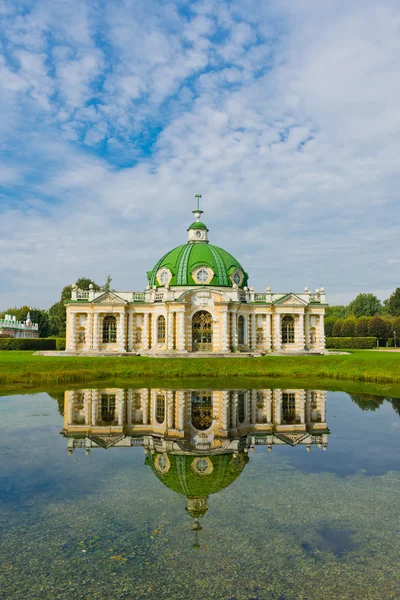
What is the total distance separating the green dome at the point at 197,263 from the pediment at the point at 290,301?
5131 mm

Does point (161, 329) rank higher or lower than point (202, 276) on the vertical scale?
lower

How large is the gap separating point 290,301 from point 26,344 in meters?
37.9

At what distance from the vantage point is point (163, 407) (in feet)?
81.3

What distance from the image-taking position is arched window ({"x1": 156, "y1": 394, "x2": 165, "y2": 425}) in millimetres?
21916


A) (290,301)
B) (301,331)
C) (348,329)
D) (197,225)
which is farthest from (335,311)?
(197,225)

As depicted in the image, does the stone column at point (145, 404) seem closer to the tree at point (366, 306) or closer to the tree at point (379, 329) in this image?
the tree at point (379, 329)

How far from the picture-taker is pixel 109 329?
182 feet

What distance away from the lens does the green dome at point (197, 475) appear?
41.9ft

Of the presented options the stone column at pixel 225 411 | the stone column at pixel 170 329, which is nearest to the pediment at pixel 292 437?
the stone column at pixel 225 411

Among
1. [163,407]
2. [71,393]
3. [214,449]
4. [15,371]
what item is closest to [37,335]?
[15,371]

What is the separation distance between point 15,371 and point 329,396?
23.0 metres

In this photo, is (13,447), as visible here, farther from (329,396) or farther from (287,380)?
(287,380)

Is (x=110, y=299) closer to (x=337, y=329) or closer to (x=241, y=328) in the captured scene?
(x=241, y=328)

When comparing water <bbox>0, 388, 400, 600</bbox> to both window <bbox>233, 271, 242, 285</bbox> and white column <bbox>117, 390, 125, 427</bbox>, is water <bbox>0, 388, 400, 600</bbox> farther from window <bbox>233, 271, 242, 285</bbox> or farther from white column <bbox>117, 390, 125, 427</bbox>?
window <bbox>233, 271, 242, 285</bbox>
